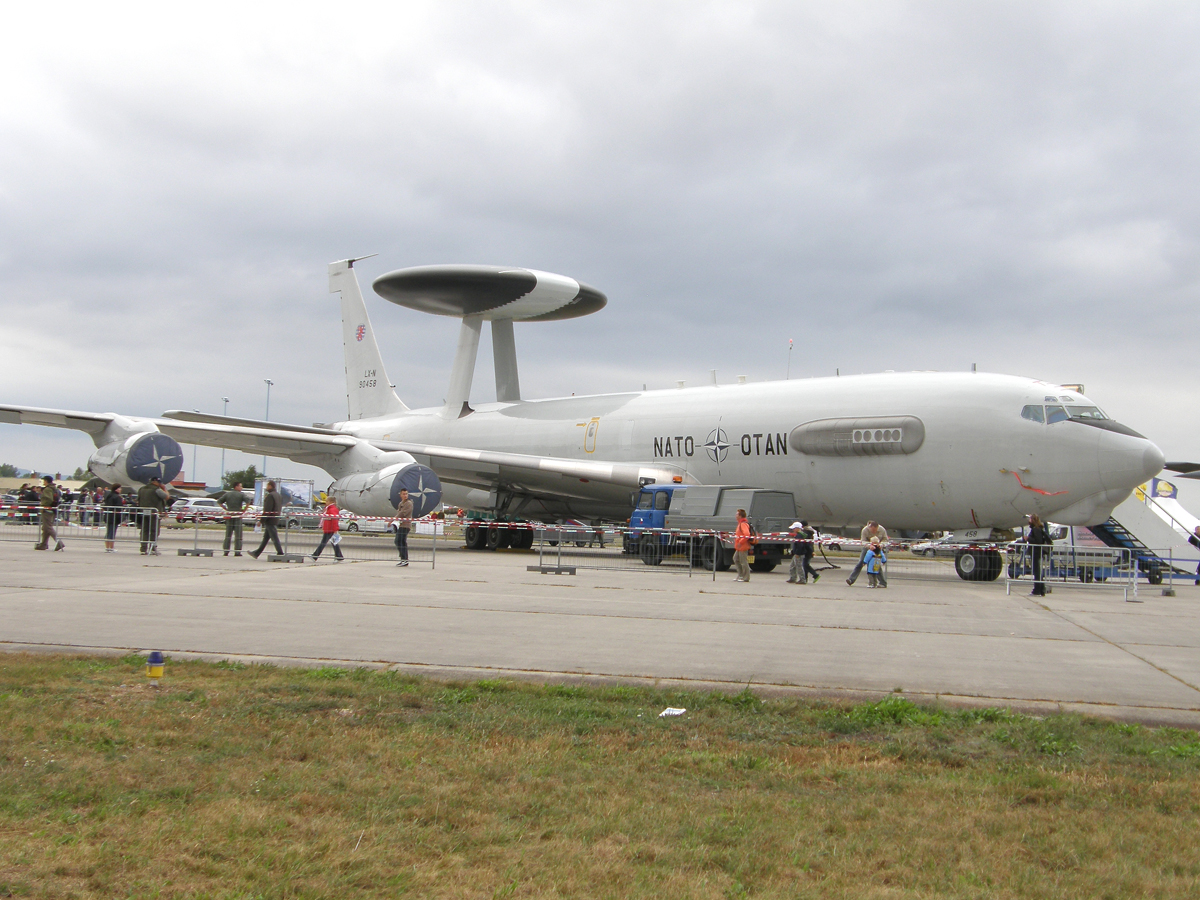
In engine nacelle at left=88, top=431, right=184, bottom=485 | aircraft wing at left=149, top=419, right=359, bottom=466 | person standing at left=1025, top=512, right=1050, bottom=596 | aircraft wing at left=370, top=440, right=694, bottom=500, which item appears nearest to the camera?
person standing at left=1025, top=512, right=1050, bottom=596

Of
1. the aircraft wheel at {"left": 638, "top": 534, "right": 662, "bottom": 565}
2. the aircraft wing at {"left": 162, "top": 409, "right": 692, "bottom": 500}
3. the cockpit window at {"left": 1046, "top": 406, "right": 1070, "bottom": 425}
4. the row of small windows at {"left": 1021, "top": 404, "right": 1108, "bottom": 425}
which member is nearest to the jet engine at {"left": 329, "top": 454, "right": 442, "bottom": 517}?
the aircraft wing at {"left": 162, "top": 409, "right": 692, "bottom": 500}

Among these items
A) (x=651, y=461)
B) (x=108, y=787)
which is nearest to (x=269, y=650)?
(x=108, y=787)

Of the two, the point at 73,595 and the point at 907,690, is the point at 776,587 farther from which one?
the point at 73,595

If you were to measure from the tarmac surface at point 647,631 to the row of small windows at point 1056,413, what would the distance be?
3777 millimetres

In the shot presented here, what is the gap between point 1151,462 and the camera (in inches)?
676

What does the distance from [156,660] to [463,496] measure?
24449 millimetres

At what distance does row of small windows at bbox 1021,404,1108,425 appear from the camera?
17828mm

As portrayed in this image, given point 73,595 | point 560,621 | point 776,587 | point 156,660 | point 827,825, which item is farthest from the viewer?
point 776,587

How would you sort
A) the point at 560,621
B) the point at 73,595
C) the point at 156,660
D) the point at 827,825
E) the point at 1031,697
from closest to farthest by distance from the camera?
the point at 827,825, the point at 156,660, the point at 1031,697, the point at 560,621, the point at 73,595

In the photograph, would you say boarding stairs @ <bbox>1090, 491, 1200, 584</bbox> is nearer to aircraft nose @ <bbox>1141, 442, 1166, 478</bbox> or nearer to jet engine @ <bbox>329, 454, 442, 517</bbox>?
aircraft nose @ <bbox>1141, 442, 1166, 478</bbox>

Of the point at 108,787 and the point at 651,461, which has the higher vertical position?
the point at 651,461

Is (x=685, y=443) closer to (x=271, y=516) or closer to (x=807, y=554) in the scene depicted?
(x=807, y=554)

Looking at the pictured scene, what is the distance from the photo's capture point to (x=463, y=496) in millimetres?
30500

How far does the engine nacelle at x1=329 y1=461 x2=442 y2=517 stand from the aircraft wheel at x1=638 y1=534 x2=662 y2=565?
570 cm
